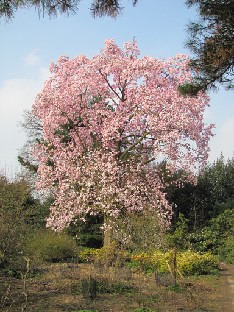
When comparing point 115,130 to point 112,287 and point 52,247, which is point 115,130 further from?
point 112,287

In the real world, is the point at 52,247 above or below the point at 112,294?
above

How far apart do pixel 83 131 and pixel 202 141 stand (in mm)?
4979

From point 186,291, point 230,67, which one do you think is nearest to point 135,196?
point 186,291

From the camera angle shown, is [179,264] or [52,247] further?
[52,247]

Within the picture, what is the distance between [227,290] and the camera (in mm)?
11594

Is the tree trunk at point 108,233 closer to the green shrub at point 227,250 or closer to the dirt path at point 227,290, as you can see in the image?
the green shrub at point 227,250

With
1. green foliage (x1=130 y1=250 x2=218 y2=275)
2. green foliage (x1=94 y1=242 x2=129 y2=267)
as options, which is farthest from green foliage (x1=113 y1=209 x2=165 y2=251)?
green foliage (x1=94 y1=242 x2=129 y2=267)

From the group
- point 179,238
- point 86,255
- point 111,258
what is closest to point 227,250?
point 179,238

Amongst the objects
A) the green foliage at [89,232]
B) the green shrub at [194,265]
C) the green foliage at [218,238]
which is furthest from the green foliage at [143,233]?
the green foliage at [89,232]

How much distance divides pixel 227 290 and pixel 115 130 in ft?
30.0

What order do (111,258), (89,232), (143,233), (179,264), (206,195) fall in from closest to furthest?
1. (111,258)
2. (179,264)
3. (143,233)
4. (89,232)
5. (206,195)

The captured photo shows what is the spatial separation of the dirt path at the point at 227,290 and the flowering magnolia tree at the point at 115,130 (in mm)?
4306

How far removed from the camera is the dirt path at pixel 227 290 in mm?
9506

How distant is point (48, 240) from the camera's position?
16062 mm
